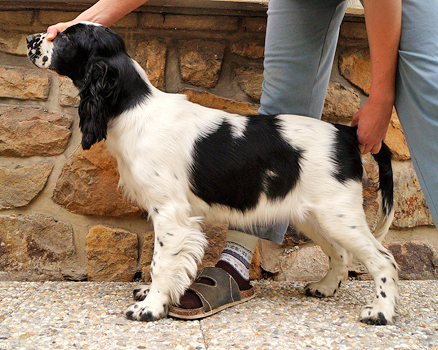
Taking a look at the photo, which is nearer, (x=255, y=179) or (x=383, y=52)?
(x=383, y=52)

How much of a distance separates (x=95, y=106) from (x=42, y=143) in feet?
2.48

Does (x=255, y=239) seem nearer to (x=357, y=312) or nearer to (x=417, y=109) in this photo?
(x=357, y=312)

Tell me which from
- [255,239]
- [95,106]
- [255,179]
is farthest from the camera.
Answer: [255,239]

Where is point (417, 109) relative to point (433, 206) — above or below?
above

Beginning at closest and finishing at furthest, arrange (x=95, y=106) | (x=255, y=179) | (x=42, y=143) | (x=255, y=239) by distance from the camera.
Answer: (x=95, y=106)
(x=255, y=179)
(x=255, y=239)
(x=42, y=143)

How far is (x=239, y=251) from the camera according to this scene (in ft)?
6.86

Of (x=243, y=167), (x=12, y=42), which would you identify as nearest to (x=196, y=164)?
(x=243, y=167)

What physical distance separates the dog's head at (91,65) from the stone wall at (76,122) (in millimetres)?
535

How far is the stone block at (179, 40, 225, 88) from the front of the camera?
2.38 meters

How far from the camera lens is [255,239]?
2129 millimetres

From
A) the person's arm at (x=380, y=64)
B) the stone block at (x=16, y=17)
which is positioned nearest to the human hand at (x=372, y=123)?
the person's arm at (x=380, y=64)

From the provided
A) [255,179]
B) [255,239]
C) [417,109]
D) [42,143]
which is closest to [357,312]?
[255,239]

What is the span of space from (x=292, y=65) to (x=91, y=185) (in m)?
1.23

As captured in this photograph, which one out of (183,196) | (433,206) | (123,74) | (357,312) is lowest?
(357,312)
